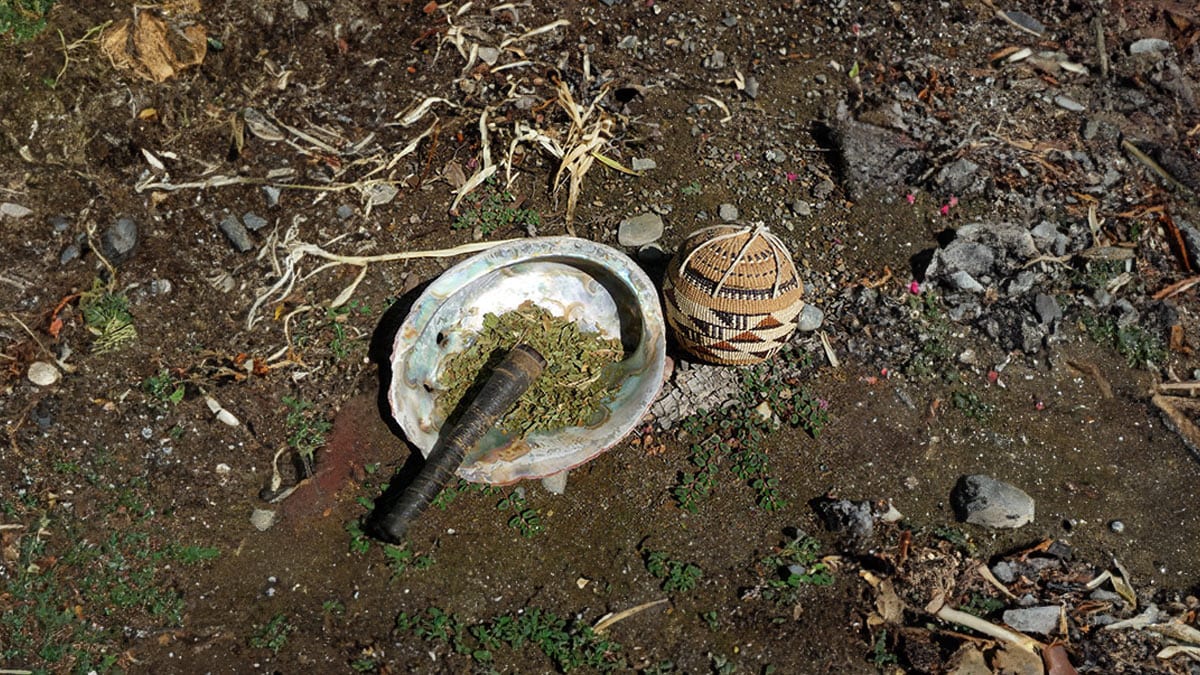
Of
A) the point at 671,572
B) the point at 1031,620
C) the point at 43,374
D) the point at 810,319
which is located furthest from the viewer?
the point at 810,319

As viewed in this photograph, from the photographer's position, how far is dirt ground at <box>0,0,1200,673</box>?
4.27 meters

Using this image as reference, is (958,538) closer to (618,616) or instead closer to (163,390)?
(618,616)

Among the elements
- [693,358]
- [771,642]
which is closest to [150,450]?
[693,358]

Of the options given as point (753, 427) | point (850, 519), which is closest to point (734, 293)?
point (753, 427)

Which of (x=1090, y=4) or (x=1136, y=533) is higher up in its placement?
(x=1090, y=4)

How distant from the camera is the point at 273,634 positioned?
4.15m

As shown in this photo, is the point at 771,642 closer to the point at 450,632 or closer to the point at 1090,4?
the point at 450,632

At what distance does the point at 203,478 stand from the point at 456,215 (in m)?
1.98

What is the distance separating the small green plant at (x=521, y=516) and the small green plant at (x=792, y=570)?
1083mm

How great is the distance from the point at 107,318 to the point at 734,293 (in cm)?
332

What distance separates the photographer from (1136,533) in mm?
4668

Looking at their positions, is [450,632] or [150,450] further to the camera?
[150,450]

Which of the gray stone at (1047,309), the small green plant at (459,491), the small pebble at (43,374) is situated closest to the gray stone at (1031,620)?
the gray stone at (1047,309)

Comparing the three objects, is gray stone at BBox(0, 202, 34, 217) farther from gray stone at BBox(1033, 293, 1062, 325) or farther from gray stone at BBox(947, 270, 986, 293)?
gray stone at BBox(1033, 293, 1062, 325)
